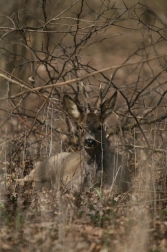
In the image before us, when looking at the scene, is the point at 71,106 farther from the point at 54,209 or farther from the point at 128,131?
the point at 54,209

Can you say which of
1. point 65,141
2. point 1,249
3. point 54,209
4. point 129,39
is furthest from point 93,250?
point 129,39

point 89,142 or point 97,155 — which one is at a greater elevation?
point 89,142

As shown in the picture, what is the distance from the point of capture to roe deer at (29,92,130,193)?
9164 millimetres

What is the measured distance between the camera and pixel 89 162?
977cm

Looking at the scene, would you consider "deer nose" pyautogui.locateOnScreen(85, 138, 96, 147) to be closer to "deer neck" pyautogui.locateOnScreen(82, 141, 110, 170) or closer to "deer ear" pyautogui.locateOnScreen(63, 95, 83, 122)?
"deer neck" pyautogui.locateOnScreen(82, 141, 110, 170)

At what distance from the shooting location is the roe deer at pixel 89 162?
9164 millimetres

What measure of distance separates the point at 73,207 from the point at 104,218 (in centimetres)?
53

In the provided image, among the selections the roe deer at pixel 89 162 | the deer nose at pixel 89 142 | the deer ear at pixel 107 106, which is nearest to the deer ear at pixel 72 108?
the roe deer at pixel 89 162

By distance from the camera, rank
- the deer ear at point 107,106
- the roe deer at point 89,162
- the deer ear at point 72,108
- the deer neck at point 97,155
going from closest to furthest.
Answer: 1. the roe deer at point 89,162
2. the deer ear at point 107,106
3. the deer ear at point 72,108
4. the deer neck at point 97,155

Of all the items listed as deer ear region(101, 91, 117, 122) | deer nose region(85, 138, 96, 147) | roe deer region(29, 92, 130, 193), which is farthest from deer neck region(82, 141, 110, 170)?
deer ear region(101, 91, 117, 122)

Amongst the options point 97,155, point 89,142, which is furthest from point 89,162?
point 89,142

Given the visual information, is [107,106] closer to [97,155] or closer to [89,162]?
[97,155]

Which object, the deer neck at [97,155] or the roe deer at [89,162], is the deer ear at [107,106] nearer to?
the roe deer at [89,162]

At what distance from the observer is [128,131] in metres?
10.6
